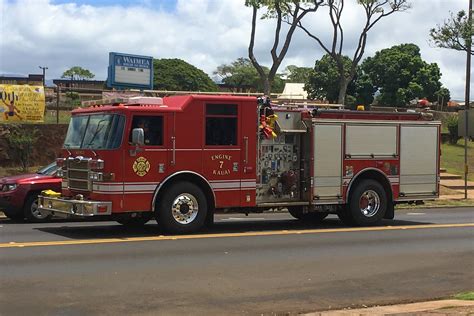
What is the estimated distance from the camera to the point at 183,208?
11961 mm

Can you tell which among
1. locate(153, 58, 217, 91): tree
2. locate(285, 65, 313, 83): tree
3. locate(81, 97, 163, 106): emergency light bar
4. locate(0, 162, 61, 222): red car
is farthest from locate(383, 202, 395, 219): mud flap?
locate(285, 65, 313, 83): tree

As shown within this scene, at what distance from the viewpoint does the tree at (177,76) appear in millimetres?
78938

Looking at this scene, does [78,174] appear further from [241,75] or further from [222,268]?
[241,75]

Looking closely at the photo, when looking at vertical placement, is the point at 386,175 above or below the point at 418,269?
above

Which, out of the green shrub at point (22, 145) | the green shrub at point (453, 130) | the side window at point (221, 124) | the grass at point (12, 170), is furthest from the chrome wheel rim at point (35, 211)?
the green shrub at point (453, 130)

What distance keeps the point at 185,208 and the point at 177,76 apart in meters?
70.0

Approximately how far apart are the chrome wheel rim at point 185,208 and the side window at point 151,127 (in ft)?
3.71

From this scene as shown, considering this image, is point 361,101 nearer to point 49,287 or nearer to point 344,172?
point 344,172

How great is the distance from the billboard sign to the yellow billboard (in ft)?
17.6

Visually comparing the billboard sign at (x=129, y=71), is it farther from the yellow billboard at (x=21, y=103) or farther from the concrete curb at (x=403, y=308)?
the concrete curb at (x=403, y=308)

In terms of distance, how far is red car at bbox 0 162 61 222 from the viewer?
13805 mm

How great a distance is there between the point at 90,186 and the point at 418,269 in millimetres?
6001

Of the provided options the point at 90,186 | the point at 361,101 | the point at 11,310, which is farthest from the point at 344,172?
the point at 361,101

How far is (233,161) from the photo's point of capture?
12.5 metres
